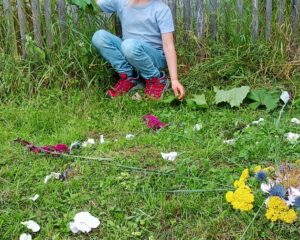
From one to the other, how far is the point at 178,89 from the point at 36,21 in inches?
48.1

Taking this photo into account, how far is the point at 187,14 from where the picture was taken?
4.14 metres

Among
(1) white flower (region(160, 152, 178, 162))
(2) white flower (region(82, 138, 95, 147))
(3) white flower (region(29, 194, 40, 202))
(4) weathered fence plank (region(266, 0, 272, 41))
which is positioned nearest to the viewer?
(3) white flower (region(29, 194, 40, 202))

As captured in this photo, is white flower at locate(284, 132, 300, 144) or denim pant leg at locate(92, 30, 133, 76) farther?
denim pant leg at locate(92, 30, 133, 76)

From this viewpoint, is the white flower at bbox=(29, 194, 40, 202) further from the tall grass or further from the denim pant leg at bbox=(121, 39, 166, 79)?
the denim pant leg at bbox=(121, 39, 166, 79)

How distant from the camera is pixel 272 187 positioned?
2.22 m

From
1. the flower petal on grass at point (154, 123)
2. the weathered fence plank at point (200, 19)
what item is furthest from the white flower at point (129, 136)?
the weathered fence plank at point (200, 19)

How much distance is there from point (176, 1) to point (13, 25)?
128 cm

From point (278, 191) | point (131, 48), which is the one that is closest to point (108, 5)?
point (131, 48)

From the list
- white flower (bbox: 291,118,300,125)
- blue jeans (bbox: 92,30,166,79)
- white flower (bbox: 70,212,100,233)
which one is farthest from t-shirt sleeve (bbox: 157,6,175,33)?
white flower (bbox: 70,212,100,233)

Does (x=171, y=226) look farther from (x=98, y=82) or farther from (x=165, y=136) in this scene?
(x=98, y=82)

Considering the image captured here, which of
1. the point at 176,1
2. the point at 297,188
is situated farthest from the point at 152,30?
the point at 297,188

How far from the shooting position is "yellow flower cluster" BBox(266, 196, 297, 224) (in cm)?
216

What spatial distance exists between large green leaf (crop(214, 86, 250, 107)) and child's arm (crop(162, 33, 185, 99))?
0.26 m

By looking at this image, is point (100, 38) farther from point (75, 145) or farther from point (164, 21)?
point (75, 145)
